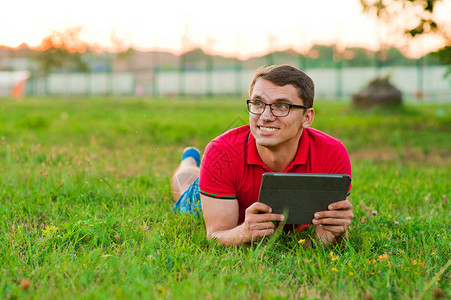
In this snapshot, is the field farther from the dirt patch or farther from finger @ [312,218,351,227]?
the dirt patch

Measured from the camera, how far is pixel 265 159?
2971mm

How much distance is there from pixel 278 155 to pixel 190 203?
880mm

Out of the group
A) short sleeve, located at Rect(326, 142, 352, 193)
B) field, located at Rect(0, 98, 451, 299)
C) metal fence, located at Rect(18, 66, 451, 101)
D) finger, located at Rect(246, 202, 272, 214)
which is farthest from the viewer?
metal fence, located at Rect(18, 66, 451, 101)

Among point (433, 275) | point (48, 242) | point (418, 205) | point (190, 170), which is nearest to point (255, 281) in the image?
point (433, 275)

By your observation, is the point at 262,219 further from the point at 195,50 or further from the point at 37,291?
the point at 195,50

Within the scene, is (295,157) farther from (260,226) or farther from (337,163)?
(260,226)

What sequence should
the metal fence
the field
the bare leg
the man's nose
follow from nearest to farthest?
the field < the man's nose < the bare leg < the metal fence

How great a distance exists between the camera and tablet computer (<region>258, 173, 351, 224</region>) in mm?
2488

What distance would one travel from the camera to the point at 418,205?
4008 mm

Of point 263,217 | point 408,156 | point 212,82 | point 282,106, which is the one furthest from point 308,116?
point 212,82

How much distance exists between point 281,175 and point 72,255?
1301 millimetres

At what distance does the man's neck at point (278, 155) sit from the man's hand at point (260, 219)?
1.32ft

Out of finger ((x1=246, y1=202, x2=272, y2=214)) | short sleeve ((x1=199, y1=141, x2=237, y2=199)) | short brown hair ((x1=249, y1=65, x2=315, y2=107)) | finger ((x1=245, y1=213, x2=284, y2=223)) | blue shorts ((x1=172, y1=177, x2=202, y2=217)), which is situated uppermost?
short brown hair ((x1=249, y1=65, x2=315, y2=107))

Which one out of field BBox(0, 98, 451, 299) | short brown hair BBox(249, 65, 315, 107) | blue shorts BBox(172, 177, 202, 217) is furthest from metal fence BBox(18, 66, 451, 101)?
short brown hair BBox(249, 65, 315, 107)
